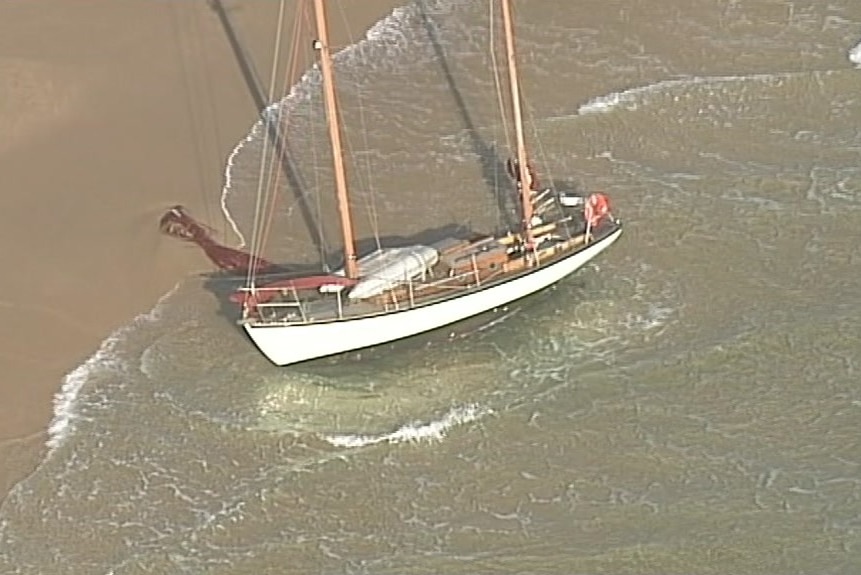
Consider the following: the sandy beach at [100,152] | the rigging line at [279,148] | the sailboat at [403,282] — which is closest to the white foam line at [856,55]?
the sailboat at [403,282]

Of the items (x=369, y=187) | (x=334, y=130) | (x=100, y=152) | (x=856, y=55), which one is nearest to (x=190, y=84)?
(x=100, y=152)

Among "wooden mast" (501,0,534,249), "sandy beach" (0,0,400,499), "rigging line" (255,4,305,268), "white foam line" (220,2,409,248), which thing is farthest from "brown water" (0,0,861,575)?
"wooden mast" (501,0,534,249)

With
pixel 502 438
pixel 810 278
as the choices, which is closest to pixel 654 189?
pixel 810 278

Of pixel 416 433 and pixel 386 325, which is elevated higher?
pixel 386 325

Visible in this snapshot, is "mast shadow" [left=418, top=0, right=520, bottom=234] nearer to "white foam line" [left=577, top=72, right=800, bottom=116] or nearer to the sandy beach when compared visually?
"white foam line" [left=577, top=72, right=800, bottom=116]

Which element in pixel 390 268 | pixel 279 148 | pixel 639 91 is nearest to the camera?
pixel 390 268

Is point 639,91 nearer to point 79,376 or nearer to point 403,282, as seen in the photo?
point 403,282

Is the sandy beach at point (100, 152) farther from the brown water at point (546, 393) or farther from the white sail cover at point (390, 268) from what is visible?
the white sail cover at point (390, 268)
